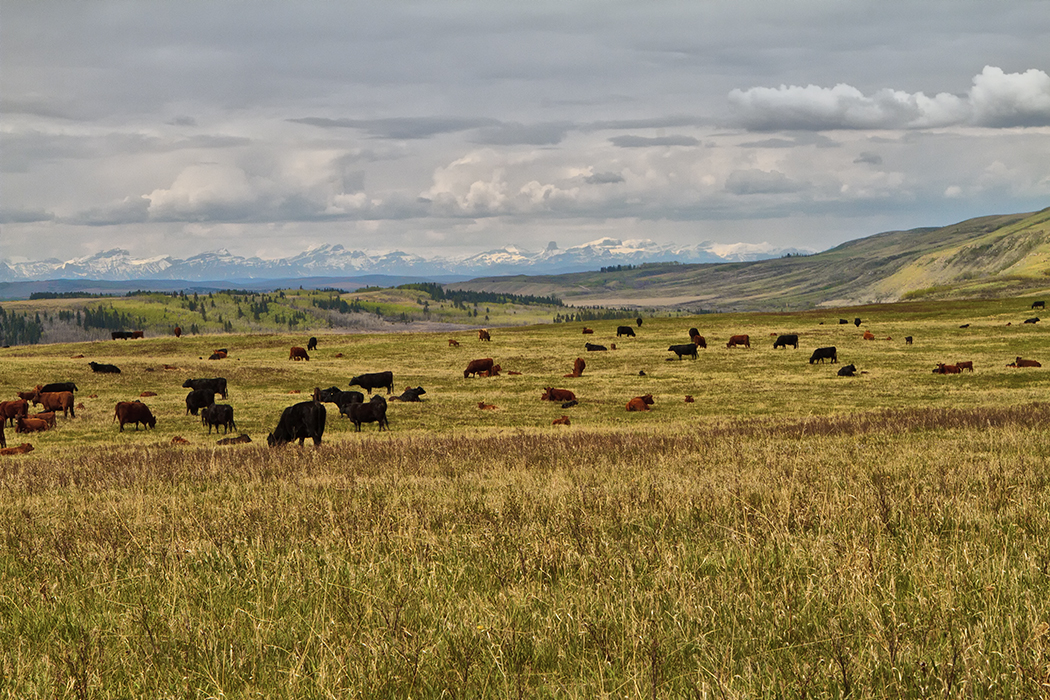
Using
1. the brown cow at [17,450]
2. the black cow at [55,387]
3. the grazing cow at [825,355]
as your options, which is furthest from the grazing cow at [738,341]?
the brown cow at [17,450]

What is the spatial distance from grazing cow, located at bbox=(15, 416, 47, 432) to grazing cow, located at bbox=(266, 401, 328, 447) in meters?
14.0

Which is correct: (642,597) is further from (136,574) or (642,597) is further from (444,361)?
(444,361)

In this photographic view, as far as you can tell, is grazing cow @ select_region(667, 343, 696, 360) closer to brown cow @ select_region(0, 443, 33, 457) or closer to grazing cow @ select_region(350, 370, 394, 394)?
grazing cow @ select_region(350, 370, 394, 394)

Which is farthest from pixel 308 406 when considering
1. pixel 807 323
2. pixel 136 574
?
pixel 807 323

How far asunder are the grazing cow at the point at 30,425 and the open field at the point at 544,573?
1656 cm

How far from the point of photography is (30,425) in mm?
31234

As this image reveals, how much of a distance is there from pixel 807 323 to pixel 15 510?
8899 centimetres

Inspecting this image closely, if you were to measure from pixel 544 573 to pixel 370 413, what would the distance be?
27.0m

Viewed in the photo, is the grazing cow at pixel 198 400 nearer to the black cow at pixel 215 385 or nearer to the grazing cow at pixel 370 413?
the black cow at pixel 215 385

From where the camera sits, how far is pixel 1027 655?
4348mm

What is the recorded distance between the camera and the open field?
4477 mm

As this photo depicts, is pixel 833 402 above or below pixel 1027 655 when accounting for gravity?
below

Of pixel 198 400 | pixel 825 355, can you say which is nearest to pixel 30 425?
pixel 198 400

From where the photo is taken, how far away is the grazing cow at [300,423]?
79.2 ft
